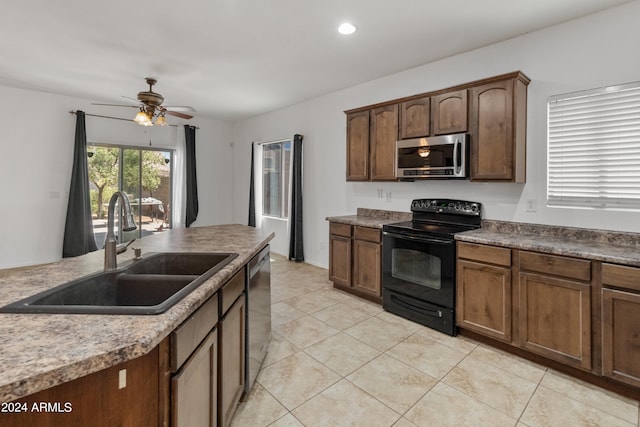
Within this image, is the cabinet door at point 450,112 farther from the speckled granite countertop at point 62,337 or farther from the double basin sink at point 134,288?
the speckled granite countertop at point 62,337

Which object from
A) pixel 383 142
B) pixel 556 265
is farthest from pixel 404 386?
pixel 383 142

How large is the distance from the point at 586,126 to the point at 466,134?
2.98ft

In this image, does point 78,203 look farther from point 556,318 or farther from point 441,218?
point 556,318

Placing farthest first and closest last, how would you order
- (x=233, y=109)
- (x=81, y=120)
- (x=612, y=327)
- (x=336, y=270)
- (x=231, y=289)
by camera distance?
(x=233, y=109), (x=81, y=120), (x=336, y=270), (x=612, y=327), (x=231, y=289)

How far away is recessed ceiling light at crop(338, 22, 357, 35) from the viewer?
111 inches

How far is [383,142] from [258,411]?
9.70ft

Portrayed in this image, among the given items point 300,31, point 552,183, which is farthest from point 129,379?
point 552,183

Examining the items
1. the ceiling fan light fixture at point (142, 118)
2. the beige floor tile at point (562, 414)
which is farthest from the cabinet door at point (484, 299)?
the ceiling fan light fixture at point (142, 118)

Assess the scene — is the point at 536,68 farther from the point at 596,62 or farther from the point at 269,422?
the point at 269,422

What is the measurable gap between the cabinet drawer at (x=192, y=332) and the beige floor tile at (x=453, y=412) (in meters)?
1.34

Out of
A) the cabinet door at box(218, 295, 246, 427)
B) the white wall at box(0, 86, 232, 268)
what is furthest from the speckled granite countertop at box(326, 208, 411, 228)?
the white wall at box(0, 86, 232, 268)

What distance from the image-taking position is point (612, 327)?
6.73 feet

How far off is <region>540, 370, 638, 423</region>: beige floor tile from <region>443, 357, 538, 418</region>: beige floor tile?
0.52ft

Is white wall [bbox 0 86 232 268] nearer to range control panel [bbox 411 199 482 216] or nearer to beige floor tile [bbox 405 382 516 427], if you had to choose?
range control panel [bbox 411 199 482 216]
